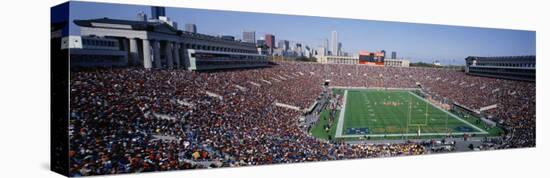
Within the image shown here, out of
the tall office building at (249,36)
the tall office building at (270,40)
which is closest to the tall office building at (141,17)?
the tall office building at (249,36)

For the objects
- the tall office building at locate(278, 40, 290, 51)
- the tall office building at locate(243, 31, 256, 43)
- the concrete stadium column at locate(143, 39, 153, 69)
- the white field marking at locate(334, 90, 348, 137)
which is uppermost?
the tall office building at locate(243, 31, 256, 43)

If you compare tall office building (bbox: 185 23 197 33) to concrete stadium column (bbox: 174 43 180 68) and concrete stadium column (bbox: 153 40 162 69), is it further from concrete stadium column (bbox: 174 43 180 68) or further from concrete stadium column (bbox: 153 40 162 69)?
concrete stadium column (bbox: 153 40 162 69)

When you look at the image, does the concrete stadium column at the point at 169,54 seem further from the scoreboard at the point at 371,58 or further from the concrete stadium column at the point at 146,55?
the scoreboard at the point at 371,58

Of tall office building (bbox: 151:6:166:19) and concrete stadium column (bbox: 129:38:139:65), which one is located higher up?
tall office building (bbox: 151:6:166:19)

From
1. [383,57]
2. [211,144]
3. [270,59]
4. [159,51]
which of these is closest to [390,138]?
[383,57]

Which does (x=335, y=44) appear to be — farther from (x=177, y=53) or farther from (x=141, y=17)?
(x=141, y=17)

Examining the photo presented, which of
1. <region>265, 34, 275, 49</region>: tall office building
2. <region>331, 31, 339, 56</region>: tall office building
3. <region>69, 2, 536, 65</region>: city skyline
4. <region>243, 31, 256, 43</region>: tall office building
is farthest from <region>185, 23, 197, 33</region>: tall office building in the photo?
<region>331, 31, 339, 56</region>: tall office building

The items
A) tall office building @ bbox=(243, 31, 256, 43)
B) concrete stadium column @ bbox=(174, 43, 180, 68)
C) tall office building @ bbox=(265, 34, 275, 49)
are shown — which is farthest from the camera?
tall office building @ bbox=(265, 34, 275, 49)
